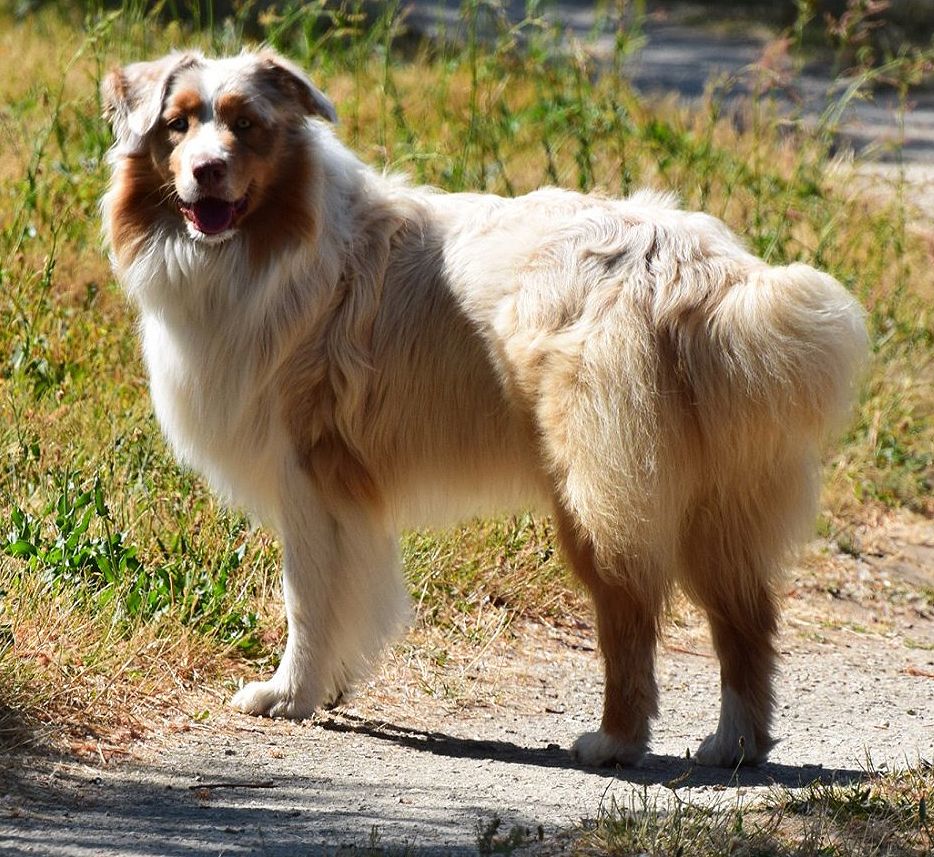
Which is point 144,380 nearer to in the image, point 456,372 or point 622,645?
point 456,372

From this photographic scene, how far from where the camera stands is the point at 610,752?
14.1 ft

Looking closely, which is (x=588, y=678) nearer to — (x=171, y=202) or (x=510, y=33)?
(x=171, y=202)

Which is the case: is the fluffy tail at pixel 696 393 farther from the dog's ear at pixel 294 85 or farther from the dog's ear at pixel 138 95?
the dog's ear at pixel 138 95

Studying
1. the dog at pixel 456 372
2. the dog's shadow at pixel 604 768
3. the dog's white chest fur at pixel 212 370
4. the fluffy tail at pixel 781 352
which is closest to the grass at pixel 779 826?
the dog's shadow at pixel 604 768

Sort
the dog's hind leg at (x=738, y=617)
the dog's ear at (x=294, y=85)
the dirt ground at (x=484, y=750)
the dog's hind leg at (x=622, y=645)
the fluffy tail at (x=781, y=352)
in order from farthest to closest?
the dog's ear at (x=294, y=85) < the dog's hind leg at (x=738, y=617) < the dog's hind leg at (x=622, y=645) < the fluffy tail at (x=781, y=352) < the dirt ground at (x=484, y=750)

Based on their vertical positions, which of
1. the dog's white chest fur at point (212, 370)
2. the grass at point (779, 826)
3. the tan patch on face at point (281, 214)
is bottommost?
the grass at point (779, 826)

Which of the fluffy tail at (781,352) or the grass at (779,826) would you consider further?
the fluffy tail at (781,352)

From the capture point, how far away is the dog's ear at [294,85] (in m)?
4.49

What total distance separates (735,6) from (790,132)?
769 centimetres

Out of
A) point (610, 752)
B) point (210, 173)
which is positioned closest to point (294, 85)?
point (210, 173)

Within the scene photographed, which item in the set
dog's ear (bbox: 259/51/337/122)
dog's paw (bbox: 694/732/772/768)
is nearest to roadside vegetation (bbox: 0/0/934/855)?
dog's paw (bbox: 694/732/772/768)

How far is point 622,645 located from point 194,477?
2.18m

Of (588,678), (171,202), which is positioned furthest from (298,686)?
(171,202)

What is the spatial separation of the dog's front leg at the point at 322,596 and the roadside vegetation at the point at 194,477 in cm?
32
